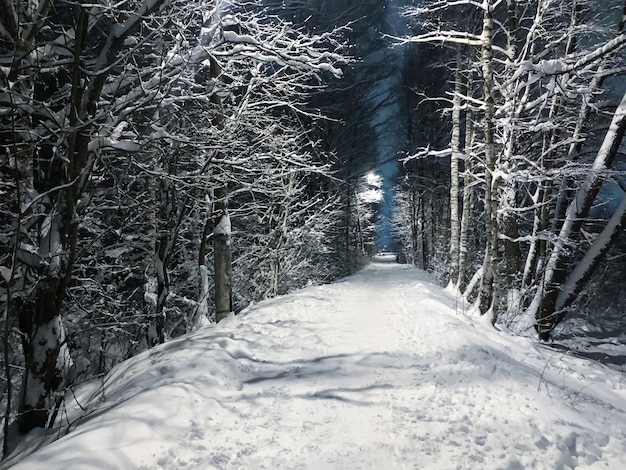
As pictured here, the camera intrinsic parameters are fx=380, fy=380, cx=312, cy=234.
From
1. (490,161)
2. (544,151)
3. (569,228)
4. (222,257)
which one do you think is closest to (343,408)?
(222,257)

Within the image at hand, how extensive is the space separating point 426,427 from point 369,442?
57 centimetres

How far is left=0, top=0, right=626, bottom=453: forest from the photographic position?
3531 mm

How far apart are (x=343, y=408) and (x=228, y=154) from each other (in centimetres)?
429

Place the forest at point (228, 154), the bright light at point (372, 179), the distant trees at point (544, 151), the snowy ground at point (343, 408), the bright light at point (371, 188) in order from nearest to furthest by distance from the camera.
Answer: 1. the snowy ground at point (343, 408)
2. the forest at point (228, 154)
3. the distant trees at point (544, 151)
4. the bright light at point (372, 179)
5. the bright light at point (371, 188)

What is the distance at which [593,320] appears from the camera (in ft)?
47.9

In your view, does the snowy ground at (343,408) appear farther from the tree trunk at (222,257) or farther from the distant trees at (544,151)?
the distant trees at (544,151)

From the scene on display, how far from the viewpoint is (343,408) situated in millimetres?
3688

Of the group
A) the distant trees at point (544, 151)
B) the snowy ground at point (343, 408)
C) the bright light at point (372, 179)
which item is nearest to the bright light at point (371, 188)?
the bright light at point (372, 179)

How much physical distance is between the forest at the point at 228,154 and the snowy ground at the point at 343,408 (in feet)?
2.55

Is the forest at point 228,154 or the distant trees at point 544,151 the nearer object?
the forest at point 228,154

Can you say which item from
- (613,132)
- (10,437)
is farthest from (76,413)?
(613,132)

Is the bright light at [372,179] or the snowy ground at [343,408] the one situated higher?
the bright light at [372,179]

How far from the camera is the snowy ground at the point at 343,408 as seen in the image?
284cm

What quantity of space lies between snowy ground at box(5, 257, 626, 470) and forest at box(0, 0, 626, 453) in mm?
777
